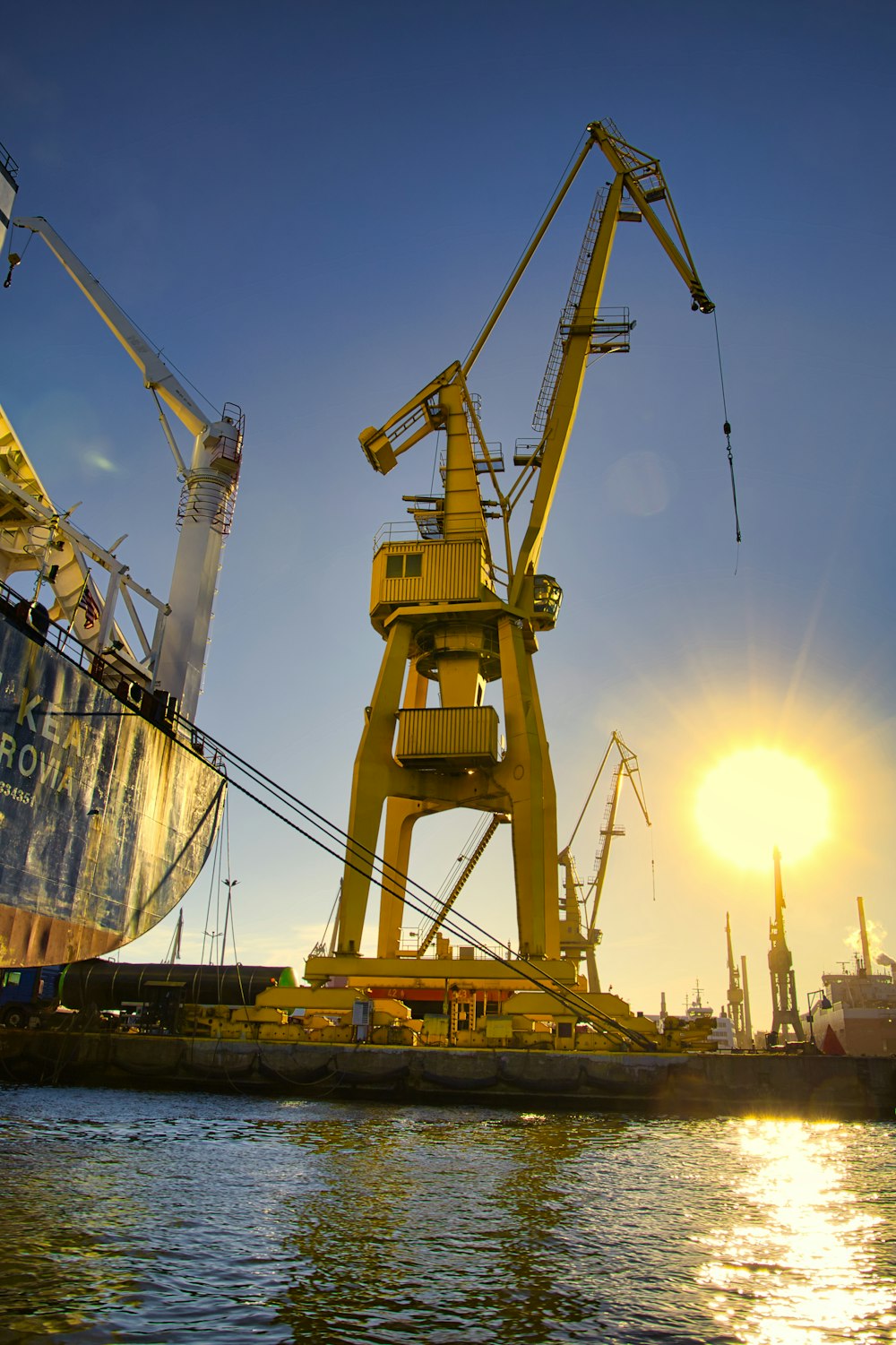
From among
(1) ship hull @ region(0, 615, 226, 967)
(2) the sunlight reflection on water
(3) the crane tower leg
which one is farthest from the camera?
(3) the crane tower leg

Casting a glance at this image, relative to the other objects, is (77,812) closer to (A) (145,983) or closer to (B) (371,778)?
(B) (371,778)

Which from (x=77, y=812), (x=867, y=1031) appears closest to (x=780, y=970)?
(x=867, y=1031)

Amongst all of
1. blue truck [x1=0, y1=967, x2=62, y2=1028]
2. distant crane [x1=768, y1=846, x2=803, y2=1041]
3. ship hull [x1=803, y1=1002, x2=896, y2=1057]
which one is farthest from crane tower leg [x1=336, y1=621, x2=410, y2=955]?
distant crane [x1=768, y1=846, x2=803, y2=1041]

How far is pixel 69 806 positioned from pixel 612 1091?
17.4m

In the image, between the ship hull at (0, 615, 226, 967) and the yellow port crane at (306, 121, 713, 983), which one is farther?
the yellow port crane at (306, 121, 713, 983)

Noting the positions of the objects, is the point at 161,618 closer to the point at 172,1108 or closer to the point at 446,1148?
the point at 172,1108

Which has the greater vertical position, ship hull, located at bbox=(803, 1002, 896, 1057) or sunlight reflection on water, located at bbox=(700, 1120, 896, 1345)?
ship hull, located at bbox=(803, 1002, 896, 1057)

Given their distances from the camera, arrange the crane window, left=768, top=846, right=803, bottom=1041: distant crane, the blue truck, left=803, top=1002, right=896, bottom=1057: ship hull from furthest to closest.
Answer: left=768, top=846, right=803, bottom=1041: distant crane, left=803, top=1002, right=896, bottom=1057: ship hull, the crane window, the blue truck

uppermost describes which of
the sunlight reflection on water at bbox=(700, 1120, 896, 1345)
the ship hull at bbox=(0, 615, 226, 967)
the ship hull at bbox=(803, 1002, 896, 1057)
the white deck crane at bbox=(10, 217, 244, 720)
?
the white deck crane at bbox=(10, 217, 244, 720)

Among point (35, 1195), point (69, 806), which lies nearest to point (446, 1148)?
point (35, 1195)

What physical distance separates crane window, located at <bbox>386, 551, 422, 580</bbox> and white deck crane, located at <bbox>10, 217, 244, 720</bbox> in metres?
7.95

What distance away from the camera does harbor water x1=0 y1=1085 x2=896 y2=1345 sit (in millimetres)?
6285

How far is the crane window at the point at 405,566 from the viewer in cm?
3250

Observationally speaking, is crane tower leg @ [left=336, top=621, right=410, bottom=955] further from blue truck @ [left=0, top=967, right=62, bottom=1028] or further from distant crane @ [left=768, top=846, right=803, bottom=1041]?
distant crane @ [left=768, top=846, right=803, bottom=1041]
